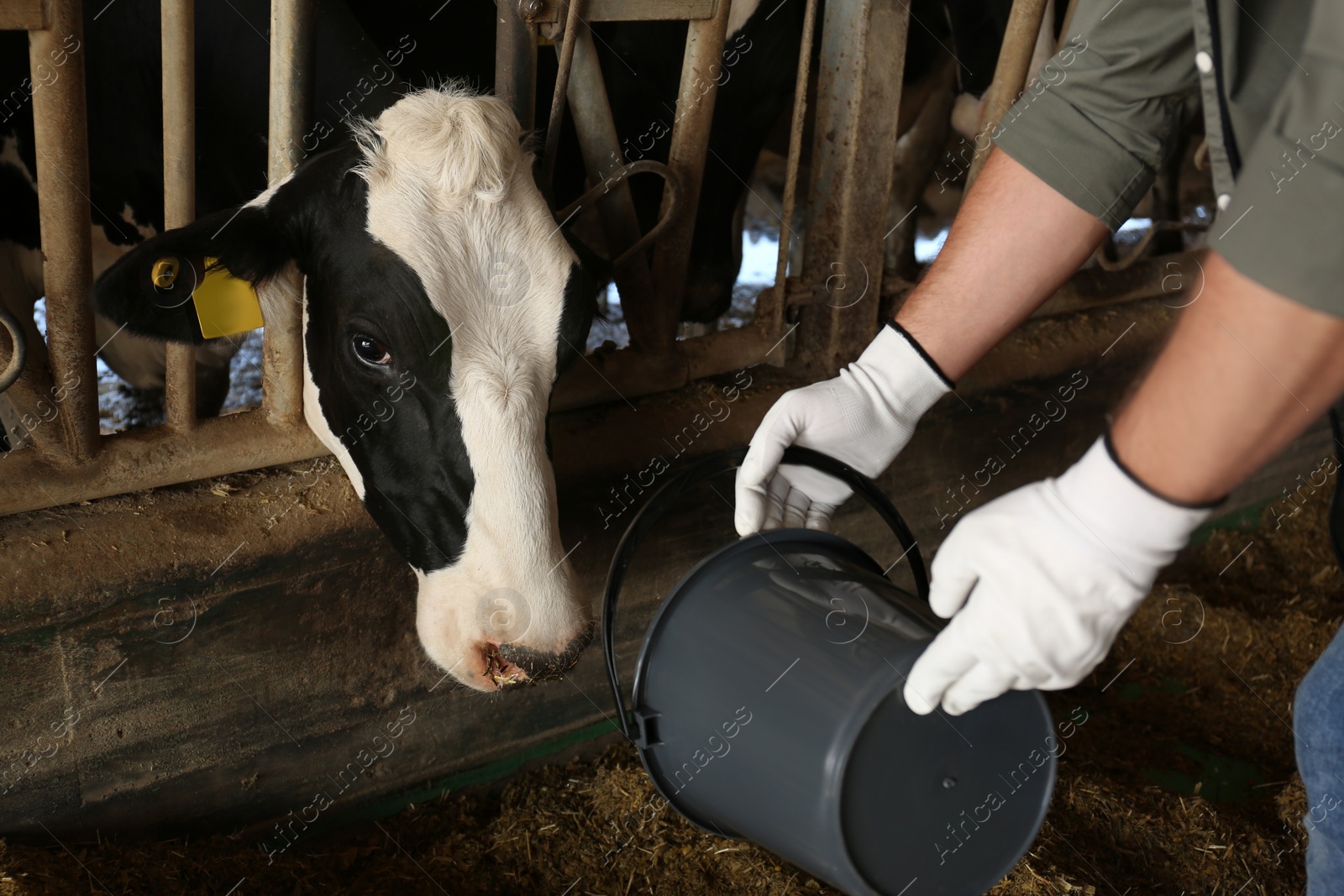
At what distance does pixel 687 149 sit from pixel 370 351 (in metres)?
0.75

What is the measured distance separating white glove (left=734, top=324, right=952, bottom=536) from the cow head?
0.33 meters

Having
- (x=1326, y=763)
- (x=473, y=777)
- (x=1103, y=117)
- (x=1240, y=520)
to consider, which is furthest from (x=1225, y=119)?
(x=1240, y=520)

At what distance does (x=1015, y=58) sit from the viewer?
7.03 feet

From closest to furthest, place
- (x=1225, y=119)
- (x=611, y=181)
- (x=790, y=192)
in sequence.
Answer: (x=1225, y=119) < (x=611, y=181) < (x=790, y=192)

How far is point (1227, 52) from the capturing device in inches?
42.6

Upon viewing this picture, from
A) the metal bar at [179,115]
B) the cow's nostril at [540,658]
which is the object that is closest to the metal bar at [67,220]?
the metal bar at [179,115]

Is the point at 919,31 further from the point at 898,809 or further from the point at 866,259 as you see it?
the point at 898,809

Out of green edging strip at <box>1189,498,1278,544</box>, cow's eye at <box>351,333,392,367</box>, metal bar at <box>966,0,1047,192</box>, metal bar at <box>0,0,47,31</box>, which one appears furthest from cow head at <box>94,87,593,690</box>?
green edging strip at <box>1189,498,1278,544</box>

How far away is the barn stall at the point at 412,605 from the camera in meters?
1.51

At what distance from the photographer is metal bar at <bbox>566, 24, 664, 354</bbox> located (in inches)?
69.6

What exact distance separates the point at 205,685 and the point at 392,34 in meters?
1.40

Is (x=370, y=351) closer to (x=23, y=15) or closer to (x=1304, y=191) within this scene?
(x=23, y=15)

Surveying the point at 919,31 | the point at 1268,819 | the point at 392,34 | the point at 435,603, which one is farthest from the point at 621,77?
the point at 1268,819

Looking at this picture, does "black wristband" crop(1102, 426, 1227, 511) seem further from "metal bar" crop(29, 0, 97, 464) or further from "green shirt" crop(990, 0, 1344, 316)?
"metal bar" crop(29, 0, 97, 464)
